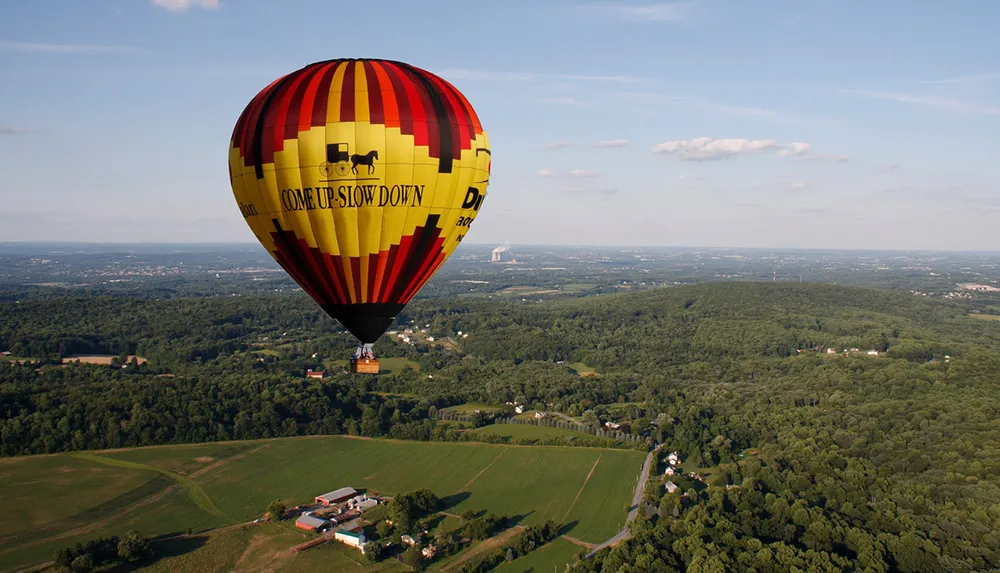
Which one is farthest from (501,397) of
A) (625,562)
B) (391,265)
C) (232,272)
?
(232,272)

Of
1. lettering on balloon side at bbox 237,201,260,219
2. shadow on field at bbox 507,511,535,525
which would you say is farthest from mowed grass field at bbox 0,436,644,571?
lettering on balloon side at bbox 237,201,260,219

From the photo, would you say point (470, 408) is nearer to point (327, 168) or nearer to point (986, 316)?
point (327, 168)

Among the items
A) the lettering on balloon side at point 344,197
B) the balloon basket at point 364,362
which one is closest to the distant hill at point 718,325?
the balloon basket at point 364,362

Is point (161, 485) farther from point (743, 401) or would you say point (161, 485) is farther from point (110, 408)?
point (743, 401)

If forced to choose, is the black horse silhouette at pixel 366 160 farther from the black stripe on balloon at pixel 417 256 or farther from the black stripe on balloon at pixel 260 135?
the black stripe on balloon at pixel 260 135

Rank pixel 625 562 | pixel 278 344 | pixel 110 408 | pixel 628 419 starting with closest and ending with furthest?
pixel 625 562 → pixel 110 408 → pixel 628 419 → pixel 278 344
